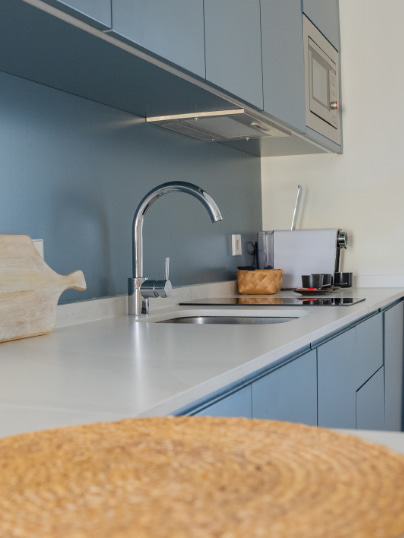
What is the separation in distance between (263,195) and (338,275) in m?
0.63

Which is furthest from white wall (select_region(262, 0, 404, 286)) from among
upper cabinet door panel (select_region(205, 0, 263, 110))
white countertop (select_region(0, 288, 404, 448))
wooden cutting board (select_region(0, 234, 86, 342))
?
wooden cutting board (select_region(0, 234, 86, 342))

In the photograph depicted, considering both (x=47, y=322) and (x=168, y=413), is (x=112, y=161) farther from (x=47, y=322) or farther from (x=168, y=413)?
(x=168, y=413)

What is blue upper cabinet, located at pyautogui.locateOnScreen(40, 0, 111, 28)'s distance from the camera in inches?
46.7

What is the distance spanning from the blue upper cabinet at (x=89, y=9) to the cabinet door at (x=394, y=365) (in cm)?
162

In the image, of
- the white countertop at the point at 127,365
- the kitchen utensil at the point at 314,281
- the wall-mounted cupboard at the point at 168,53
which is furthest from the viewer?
the kitchen utensil at the point at 314,281

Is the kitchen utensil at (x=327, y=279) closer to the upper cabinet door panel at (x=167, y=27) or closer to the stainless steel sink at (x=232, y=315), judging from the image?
the stainless steel sink at (x=232, y=315)

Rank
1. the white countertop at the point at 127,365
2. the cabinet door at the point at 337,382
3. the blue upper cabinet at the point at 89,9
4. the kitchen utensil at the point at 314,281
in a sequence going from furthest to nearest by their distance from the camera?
the kitchen utensil at the point at 314,281 < the cabinet door at the point at 337,382 < the blue upper cabinet at the point at 89,9 < the white countertop at the point at 127,365

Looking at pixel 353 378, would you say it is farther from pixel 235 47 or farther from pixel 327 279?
pixel 235 47

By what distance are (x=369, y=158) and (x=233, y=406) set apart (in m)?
2.35

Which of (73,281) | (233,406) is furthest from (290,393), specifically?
(73,281)

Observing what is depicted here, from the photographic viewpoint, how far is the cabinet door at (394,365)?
2539 millimetres

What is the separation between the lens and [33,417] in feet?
2.51

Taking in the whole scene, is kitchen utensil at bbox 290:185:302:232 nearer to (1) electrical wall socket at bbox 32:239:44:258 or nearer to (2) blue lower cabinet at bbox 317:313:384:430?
(2) blue lower cabinet at bbox 317:313:384:430

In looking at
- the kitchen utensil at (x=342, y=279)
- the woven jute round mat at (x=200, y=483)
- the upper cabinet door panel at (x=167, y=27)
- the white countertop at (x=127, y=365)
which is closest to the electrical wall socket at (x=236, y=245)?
the kitchen utensil at (x=342, y=279)
